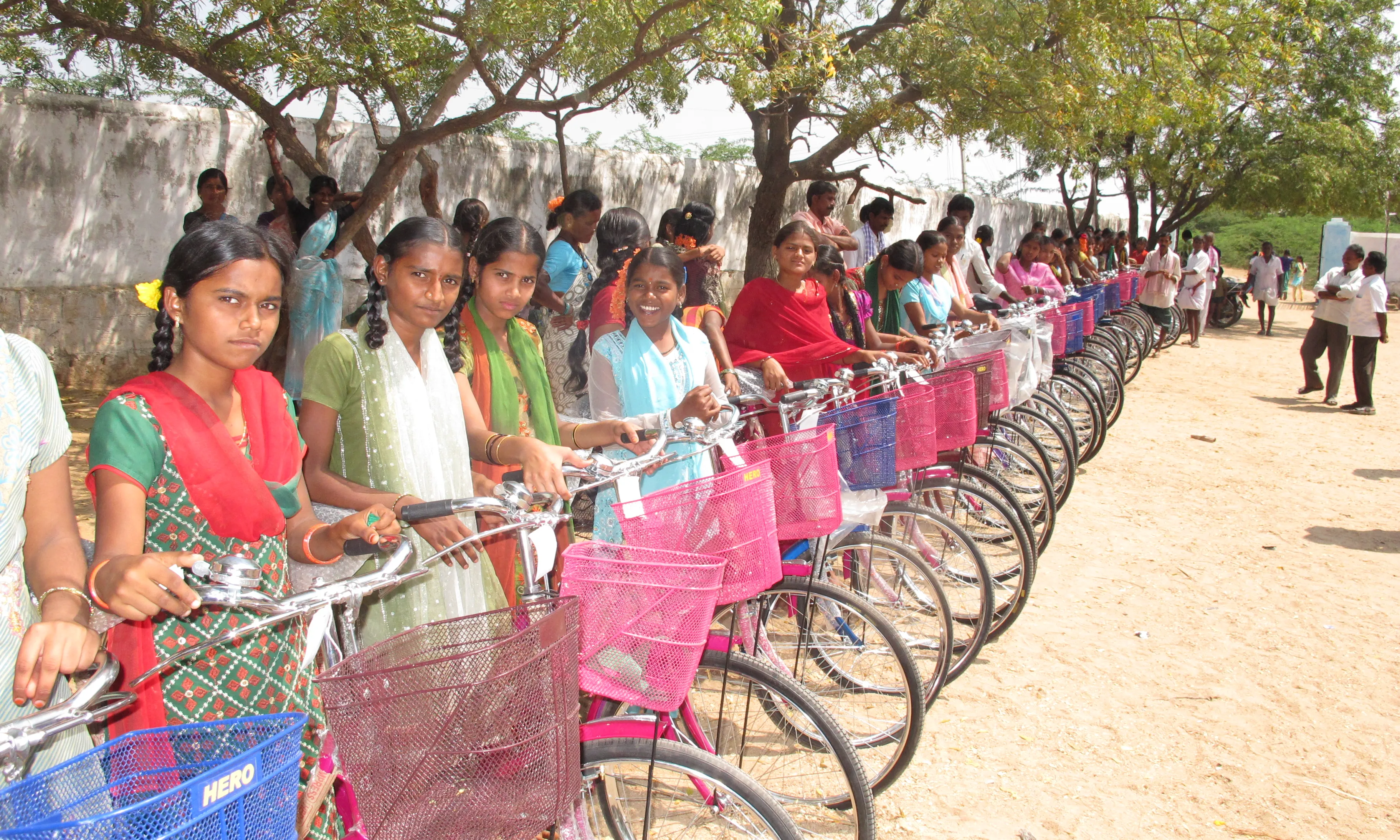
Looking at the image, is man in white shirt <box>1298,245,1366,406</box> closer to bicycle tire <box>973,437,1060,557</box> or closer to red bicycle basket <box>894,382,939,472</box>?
bicycle tire <box>973,437,1060,557</box>

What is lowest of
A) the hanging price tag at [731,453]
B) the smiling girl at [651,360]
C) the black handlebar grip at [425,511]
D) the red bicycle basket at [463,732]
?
the red bicycle basket at [463,732]

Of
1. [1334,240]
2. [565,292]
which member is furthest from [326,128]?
[1334,240]

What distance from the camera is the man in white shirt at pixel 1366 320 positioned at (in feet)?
34.7

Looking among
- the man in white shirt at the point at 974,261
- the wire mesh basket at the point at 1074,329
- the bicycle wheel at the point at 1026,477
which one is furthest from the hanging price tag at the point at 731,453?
the man in white shirt at the point at 974,261

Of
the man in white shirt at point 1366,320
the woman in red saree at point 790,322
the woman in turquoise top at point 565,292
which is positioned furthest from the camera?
the man in white shirt at point 1366,320

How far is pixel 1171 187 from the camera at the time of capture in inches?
868

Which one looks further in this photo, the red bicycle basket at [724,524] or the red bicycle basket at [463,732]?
the red bicycle basket at [724,524]

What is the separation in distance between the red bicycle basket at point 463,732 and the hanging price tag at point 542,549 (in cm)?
22

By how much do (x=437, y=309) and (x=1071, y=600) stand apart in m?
3.75

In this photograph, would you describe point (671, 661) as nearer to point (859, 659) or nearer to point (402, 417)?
point (402, 417)

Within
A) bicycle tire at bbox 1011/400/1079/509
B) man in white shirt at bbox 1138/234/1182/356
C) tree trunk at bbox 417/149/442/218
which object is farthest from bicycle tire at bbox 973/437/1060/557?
man in white shirt at bbox 1138/234/1182/356

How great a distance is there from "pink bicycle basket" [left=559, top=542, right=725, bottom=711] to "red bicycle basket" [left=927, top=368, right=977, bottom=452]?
2.25 meters

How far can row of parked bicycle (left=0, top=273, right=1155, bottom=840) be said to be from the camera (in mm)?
1304

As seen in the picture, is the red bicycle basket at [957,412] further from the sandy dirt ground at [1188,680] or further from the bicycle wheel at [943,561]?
the sandy dirt ground at [1188,680]
